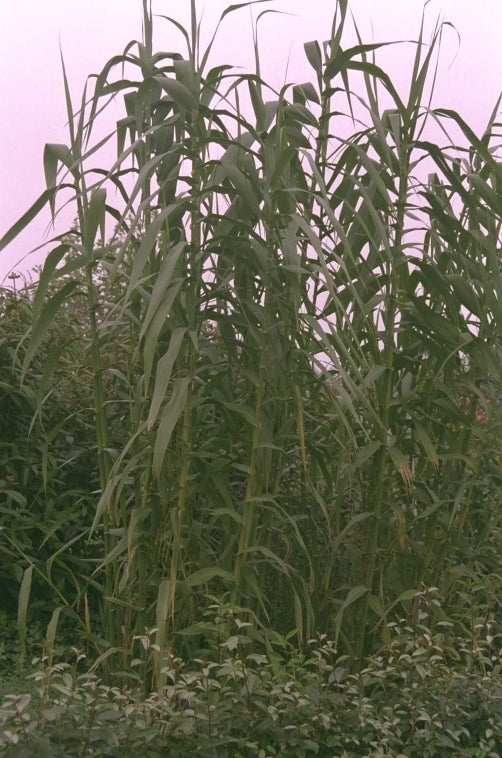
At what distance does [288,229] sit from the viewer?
2852mm

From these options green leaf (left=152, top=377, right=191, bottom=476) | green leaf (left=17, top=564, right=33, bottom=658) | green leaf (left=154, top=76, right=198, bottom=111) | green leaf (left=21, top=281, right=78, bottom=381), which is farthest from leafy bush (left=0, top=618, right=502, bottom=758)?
green leaf (left=154, top=76, right=198, bottom=111)

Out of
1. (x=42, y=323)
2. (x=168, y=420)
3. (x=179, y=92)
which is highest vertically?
(x=179, y=92)

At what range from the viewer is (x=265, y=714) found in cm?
279

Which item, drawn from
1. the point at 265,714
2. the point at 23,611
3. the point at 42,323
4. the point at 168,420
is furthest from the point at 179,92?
the point at 265,714

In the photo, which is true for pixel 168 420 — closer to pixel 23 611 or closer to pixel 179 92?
pixel 23 611

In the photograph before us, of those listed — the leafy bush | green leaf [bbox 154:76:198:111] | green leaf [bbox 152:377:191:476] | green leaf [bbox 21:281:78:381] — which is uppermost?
green leaf [bbox 154:76:198:111]

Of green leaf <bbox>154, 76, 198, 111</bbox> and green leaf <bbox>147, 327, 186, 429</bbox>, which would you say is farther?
green leaf <bbox>154, 76, 198, 111</bbox>

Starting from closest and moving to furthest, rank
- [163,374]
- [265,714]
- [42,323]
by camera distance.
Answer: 1. [163,374]
2. [265,714]
3. [42,323]

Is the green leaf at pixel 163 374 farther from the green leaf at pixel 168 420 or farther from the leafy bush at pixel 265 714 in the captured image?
the leafy bush at pixel 265 714

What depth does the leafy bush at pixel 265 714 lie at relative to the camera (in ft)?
8.44

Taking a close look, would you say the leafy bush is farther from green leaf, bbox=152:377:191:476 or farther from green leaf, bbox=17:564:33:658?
green leaf, bbox=152:377:191:476

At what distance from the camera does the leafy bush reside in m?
2.57

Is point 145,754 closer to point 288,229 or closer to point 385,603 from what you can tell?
point 385,603

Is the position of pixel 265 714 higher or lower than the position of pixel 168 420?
lower
